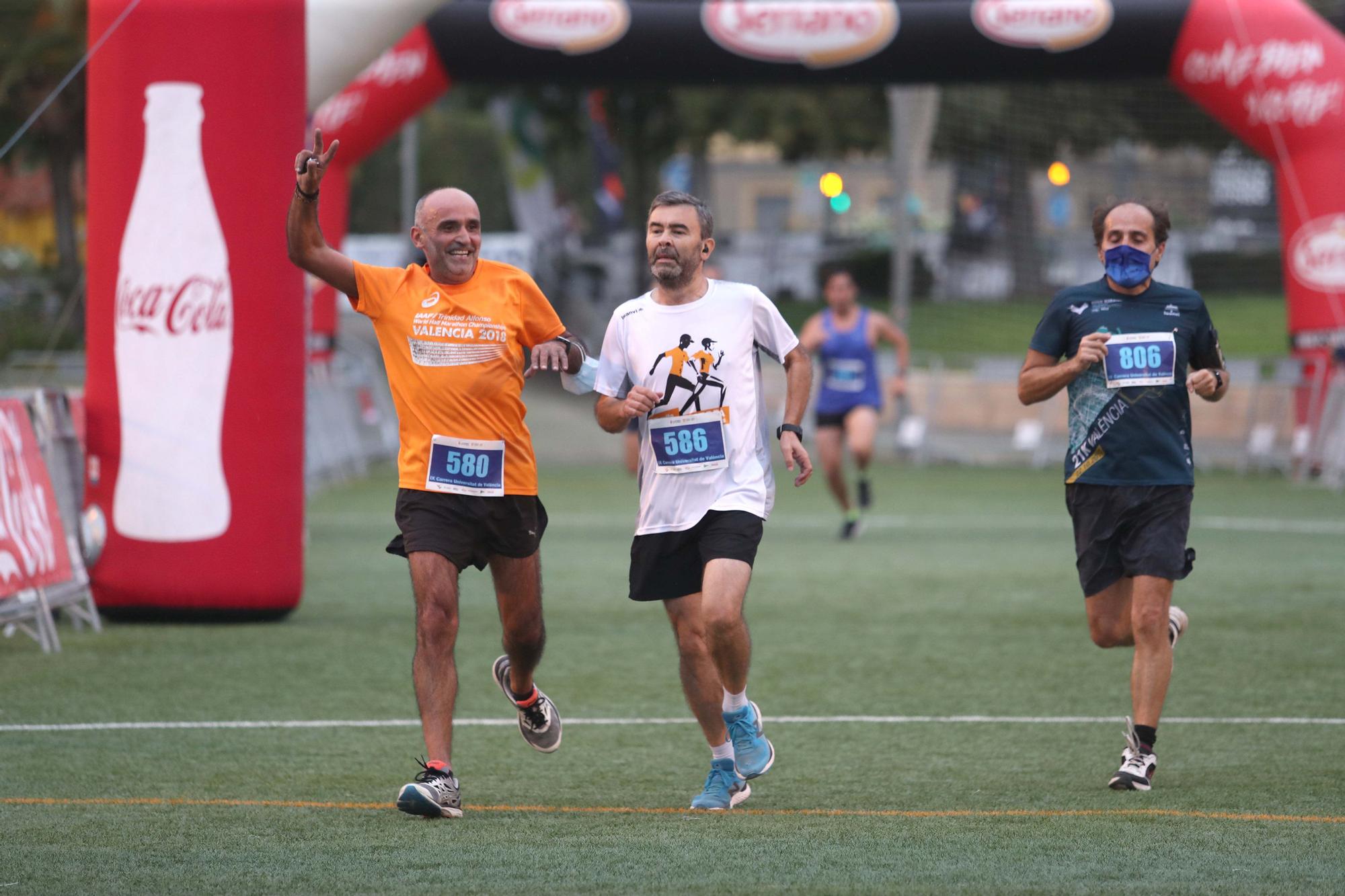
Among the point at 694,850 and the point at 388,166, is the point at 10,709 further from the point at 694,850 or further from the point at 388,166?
the point at 388,166

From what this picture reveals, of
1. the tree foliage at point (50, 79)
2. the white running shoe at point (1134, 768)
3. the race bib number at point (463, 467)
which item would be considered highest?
the tree foliage at point (50, 79)

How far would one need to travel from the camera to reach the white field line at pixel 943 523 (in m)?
16.4

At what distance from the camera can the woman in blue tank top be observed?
15405 millimetres

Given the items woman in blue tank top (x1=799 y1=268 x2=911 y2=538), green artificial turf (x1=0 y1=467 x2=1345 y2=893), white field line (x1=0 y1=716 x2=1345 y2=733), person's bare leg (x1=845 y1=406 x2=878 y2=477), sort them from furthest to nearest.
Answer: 1. woman in blue tank top (x1=799 y1=268 x2=911 y2=538)
2. person's bare leg (x1=845 y1=406 x2=878 y2=477)
3. white field line (x1=0 y1=716 x2=1345 y2=733)
4. green artificial turf (x1=0 y1=467 x2=1345 y2=893)

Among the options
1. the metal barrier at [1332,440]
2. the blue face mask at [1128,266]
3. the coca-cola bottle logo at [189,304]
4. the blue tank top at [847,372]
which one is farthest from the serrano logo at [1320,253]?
the blue face mask at [1128,266]

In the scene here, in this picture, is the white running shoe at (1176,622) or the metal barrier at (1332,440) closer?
the white running shoe at (1176,622)

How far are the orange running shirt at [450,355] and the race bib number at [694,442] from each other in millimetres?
454

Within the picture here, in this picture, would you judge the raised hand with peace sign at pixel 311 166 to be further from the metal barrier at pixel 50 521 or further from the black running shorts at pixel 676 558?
the metal barrier at pixel 50 521

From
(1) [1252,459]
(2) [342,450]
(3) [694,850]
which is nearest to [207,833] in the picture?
(3) [694,850]

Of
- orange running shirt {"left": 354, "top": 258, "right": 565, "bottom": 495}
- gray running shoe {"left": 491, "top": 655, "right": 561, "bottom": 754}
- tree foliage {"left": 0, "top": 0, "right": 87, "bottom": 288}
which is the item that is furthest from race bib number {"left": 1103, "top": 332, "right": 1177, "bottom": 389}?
tree foliage {"left": 0, "top": 0, "right": 87, "bottom": 288}

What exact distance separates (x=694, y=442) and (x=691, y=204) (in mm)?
776

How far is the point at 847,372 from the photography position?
612 inches

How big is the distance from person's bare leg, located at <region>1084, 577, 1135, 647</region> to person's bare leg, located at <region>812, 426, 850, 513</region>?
848 centimetres

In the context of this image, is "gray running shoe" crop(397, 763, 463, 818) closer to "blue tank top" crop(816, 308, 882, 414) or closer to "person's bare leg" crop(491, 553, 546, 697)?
"person's bare leg" crop(491, 553, 546, 697)
